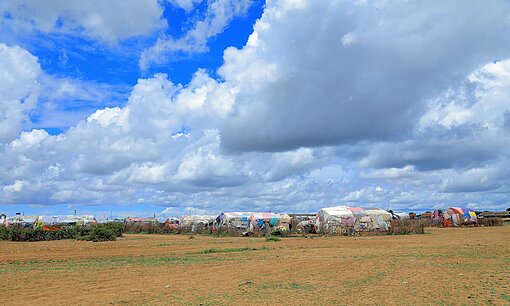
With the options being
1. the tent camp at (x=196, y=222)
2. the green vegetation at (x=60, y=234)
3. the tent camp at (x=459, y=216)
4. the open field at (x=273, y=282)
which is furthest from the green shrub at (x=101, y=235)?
the tent camp at (x=459, y=216)

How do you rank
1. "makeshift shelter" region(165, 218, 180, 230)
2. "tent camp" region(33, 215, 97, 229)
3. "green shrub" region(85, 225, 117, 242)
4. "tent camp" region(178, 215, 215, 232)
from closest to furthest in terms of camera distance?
"green shrub" region(85, 225, 117, 242), "tent camp" region(178, 215, 215, 232), "makeshift shelter" region(165, 218, 180, 230), "tent camp" region(33, 215, 97, 229)

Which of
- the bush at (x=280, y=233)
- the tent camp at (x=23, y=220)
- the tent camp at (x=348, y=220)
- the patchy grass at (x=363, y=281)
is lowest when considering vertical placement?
the patchy grass at (x=363, y=281)

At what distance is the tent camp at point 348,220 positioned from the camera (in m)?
48.2

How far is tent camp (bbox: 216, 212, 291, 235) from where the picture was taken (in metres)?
51.7

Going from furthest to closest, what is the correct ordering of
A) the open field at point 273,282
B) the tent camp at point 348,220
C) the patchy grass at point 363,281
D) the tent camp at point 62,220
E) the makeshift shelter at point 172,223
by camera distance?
the tent camp at point 62,220 → the makeshift shelter at point 172,223 → the tent camp at point 348,220 → the patchy grass at point 363,281 → the open field at point 273,282

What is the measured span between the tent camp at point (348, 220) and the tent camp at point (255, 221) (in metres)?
4.09

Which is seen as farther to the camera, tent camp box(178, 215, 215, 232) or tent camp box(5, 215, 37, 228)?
tent camp box(5, 215, 37, 228)

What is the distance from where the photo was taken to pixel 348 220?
160ft

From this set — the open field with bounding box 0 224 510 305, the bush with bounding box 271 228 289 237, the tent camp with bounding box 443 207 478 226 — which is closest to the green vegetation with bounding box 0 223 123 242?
the bush with bounding box 271 228 289 237

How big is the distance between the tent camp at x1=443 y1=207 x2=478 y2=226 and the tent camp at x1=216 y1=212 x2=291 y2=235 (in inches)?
948

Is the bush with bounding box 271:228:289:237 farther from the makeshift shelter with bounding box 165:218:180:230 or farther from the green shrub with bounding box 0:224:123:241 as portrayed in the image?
the makeshift shelter with bounding box 165:218:180:230

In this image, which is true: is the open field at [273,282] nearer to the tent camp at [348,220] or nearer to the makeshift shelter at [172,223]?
the tent camp at [348,220]

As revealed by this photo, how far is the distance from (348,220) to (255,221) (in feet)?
33.2

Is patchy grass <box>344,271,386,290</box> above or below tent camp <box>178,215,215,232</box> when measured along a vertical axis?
below
